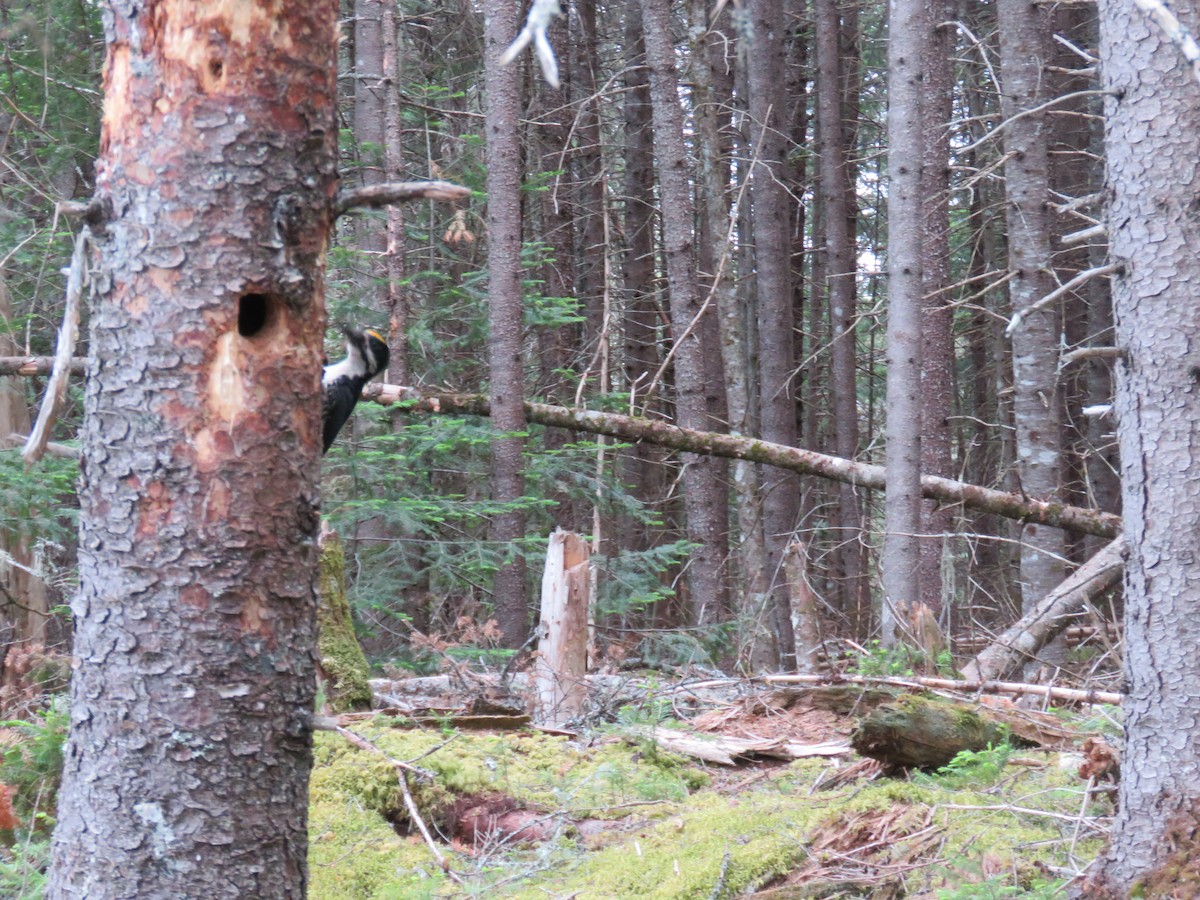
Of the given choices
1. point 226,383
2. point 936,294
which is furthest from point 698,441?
point 226,383

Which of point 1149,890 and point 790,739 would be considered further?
point 790,739

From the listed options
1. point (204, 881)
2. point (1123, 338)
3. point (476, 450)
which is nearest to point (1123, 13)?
point (1123, 338)

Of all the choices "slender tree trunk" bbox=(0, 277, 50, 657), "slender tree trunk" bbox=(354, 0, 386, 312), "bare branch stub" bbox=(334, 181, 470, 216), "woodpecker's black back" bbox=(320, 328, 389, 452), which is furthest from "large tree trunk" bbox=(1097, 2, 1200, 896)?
"slender tree trunk" bbox=(0, 277, 50, 657)

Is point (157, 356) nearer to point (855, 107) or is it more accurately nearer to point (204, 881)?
point (204, 881)

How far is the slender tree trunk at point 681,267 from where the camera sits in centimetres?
1153

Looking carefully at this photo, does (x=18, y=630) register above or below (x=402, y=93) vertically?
below

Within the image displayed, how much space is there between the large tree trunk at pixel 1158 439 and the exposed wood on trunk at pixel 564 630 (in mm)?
4068

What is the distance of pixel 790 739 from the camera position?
Result: 22.1 ft

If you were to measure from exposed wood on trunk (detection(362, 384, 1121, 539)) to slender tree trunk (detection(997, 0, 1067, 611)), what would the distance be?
0.49m

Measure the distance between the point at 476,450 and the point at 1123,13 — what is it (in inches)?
365

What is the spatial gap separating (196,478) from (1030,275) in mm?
9359

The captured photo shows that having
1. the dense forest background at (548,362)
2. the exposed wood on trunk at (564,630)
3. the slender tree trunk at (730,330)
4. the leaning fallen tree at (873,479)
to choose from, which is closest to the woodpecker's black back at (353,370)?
the dense forest background at (548,362)

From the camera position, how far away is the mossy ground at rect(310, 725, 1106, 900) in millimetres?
4473

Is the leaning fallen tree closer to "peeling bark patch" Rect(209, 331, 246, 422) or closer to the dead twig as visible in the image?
the dead twig
